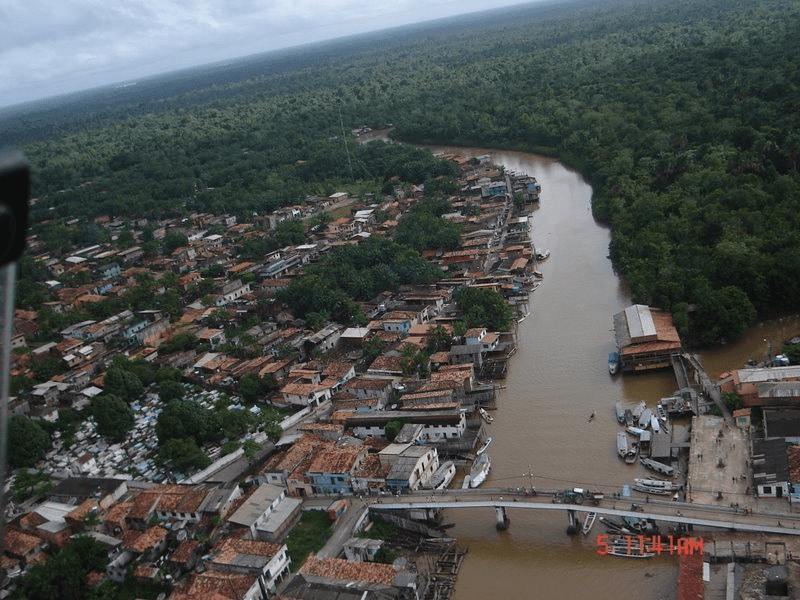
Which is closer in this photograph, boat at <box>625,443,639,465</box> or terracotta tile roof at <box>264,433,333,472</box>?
boat at <box>625,443,639,465</box>

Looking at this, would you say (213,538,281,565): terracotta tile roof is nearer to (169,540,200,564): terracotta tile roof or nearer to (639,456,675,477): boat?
(169,540,200,564): terracotta tile roof

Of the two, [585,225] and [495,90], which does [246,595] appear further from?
[495,90]

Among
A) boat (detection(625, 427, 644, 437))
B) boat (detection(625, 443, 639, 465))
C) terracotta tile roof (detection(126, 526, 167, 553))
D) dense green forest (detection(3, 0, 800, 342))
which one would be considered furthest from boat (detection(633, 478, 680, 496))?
terracotta tile roof (detection(126, 526, 167, 553))

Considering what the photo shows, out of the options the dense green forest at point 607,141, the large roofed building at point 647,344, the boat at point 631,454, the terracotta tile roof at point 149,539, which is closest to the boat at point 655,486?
the boat at point 631,454

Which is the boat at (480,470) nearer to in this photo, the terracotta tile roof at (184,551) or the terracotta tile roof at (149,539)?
the terracotta tile roof at (184,551)

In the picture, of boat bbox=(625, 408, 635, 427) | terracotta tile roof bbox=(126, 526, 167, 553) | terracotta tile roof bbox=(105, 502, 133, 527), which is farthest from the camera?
boat bbox=(625, 408, 635, 427)

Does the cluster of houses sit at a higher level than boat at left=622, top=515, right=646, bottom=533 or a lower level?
higher

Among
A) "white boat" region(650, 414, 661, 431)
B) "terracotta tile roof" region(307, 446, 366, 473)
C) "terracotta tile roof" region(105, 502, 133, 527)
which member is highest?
"terracotta tile roof" region(307, 446, 366, 473)

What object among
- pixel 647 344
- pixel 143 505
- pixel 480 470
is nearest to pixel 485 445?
pixel 480 470
